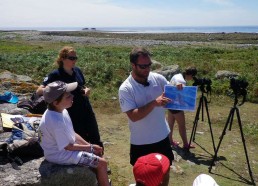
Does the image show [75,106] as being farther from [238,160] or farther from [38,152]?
[238,160]

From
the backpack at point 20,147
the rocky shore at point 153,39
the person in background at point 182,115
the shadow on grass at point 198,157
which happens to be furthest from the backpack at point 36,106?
the rocky shore at point 153,39

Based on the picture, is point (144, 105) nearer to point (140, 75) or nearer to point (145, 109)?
point (145, 109)

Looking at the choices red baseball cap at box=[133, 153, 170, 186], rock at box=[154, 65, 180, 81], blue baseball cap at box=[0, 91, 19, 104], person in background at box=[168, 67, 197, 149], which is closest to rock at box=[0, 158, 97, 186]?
red baseball cap at box=[133, 153, 170, 186]

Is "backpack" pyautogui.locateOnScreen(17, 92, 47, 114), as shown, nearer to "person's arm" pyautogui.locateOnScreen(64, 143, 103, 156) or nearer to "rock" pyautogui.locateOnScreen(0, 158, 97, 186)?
"rock" pyautogui.locateOnScreen(0, 158, 97, 186)

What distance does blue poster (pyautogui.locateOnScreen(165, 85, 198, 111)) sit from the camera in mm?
4470

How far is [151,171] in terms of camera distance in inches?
96.1

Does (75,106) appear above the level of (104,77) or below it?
above

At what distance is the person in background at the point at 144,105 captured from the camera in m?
4.05

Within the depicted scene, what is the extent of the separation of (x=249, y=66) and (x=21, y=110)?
1618 cm

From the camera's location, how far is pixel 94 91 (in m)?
13.7

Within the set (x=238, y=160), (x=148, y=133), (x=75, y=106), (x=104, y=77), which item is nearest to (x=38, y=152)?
(x=75, y=106)

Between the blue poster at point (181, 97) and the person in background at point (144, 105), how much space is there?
0.13 meters

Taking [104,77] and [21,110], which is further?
[104,77]

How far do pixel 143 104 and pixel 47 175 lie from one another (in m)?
1.65
